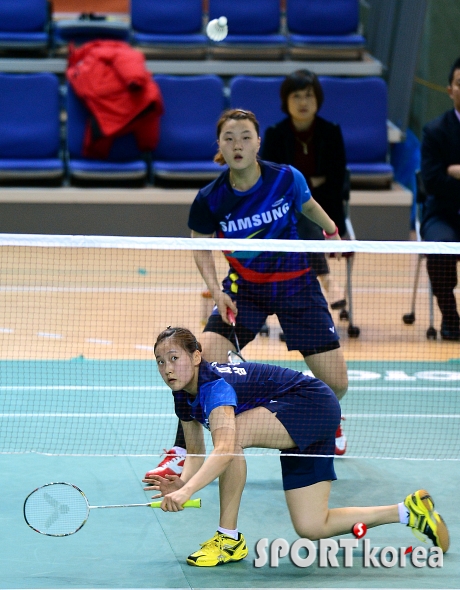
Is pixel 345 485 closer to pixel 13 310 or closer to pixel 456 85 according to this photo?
pixel 456 85

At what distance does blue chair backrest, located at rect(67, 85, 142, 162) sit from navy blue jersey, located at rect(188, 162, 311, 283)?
5.48m

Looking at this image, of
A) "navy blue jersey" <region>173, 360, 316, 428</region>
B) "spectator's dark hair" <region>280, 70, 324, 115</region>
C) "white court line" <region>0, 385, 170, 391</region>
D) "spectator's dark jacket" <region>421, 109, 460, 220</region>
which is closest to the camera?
"navy blue jersey" <region>173, 360, 316, 428</region>

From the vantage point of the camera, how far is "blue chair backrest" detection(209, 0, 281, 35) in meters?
11.3

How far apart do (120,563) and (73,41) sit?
8244 mm

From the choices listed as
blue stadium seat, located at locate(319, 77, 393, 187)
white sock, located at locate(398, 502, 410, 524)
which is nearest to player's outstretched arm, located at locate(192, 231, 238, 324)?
white sock, located at locate(398, 502, 410, 524)

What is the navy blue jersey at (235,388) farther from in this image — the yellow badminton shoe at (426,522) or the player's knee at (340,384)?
the player's knee at (340,384)

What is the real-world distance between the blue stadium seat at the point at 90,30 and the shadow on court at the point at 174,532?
22.7ft

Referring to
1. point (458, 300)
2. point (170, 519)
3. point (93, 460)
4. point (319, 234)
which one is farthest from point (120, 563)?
point (458, 300)

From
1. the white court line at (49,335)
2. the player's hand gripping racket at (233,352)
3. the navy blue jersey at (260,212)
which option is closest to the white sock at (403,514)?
the player's hand gripping racket at (233,352)

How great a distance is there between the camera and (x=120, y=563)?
13.7 feet

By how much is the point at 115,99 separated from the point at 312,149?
134 inches

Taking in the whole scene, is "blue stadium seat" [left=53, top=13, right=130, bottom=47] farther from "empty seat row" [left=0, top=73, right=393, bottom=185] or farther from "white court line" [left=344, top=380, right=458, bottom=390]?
"white court line" [left=344, top=380, right=458, bottom=390]

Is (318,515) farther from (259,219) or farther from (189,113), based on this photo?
(189,113)

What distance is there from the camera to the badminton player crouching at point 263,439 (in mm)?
4047
